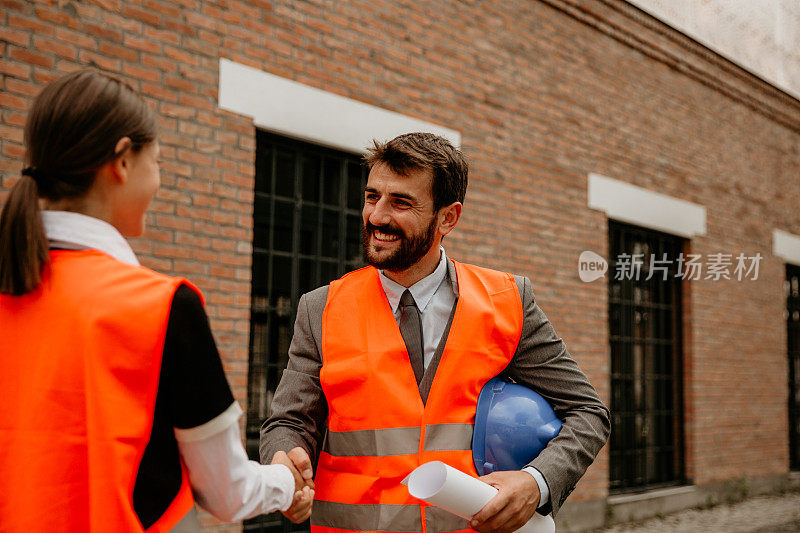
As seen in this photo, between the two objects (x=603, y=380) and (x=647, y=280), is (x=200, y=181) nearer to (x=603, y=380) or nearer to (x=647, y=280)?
(x=603, y=380)

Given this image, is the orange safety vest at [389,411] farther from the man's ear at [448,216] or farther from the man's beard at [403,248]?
the man's ear at [448,216]

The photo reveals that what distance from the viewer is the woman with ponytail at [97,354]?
1.38 m

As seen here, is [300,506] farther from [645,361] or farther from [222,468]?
[645,361]

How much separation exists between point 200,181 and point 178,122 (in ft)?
1.26

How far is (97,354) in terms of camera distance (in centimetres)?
138

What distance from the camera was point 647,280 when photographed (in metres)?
8.98

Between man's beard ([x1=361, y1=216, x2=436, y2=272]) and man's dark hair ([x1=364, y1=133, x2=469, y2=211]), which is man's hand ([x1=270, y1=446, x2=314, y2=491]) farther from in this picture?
man's dark hair ([x1=364, y1=133, x2=469, y2=211])

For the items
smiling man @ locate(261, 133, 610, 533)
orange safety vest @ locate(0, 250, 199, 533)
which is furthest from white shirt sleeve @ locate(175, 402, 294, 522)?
smiling man @ locate(261, 133, 610, 533)


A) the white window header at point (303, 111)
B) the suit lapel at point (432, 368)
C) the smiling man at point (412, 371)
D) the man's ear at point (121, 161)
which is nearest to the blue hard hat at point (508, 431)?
the smiling man at point (412, 371)

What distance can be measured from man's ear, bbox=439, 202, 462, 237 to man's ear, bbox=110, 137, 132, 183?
1.17m

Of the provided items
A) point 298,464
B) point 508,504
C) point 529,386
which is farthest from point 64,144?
point 529,386

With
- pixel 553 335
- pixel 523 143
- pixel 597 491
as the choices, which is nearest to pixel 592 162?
pixel 523 143

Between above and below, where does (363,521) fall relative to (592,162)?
below

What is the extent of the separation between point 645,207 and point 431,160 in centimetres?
681
